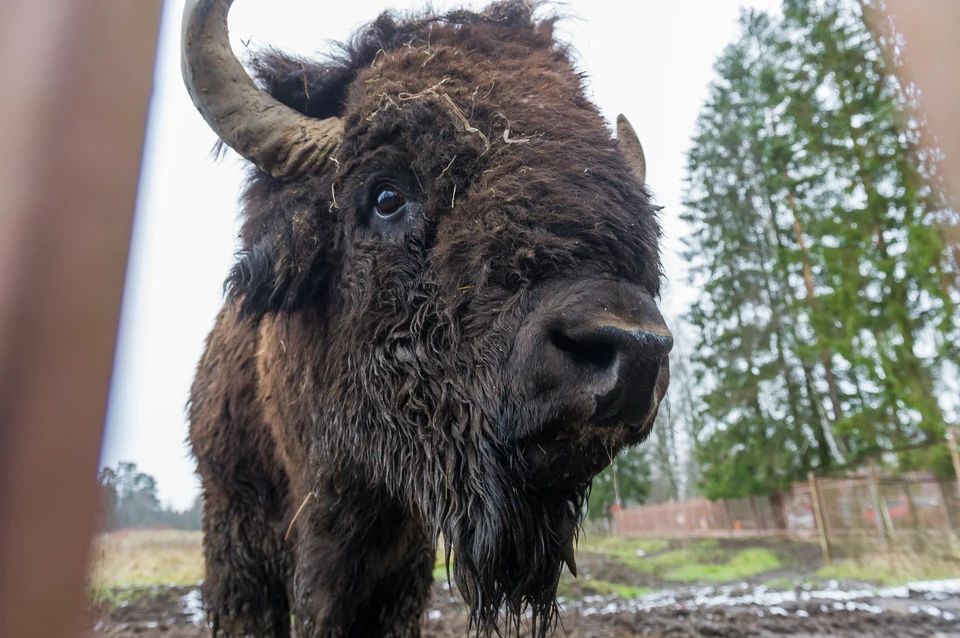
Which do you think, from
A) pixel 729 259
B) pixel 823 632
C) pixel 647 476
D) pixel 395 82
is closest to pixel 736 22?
pixel 729 259

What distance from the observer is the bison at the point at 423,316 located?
2.04 m

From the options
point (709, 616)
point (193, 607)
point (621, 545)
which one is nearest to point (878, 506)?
point (621, 545)

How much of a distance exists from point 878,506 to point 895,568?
159 cm

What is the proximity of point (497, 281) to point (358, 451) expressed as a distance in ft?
3.81

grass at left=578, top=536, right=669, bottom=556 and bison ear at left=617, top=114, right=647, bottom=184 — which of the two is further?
grass at left=578, top=536, right=669, bottom=556

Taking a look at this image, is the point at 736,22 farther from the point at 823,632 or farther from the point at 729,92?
the point at 823,632

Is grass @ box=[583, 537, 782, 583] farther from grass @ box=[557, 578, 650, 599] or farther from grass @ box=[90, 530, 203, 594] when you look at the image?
grass @ box=[90, 530, 203, 594]

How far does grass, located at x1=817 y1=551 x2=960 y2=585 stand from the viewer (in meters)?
11.0

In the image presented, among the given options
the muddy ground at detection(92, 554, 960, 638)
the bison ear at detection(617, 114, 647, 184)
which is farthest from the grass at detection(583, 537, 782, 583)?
the bison ear at detection(617, 114, 647, 184)

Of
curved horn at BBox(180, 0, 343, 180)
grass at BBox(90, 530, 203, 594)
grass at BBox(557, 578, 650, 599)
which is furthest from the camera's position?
grass at BBox(557, 578, 650, 599)

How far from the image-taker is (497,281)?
2.19 metres

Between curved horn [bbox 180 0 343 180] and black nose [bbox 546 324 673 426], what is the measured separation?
6.16 feet

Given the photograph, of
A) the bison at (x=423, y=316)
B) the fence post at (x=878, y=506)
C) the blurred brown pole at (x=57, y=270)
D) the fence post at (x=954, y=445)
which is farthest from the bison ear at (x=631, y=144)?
the fence post at (x=878, y=506)

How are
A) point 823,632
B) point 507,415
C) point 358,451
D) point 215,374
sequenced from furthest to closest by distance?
point 823,632
point 215,374
point 358,451
point 507,415
